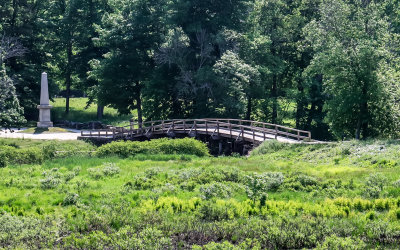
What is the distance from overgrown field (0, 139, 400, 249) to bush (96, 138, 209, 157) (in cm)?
427

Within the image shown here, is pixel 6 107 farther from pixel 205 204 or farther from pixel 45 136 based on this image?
pixel 205 204

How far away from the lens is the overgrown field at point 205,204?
42.8ft

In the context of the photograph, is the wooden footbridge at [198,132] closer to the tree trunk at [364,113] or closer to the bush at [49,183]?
the tree trunk at [364,113]

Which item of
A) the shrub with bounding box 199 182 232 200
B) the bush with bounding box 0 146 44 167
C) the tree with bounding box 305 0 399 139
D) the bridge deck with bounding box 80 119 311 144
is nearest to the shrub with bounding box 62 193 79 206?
the shrub with bounding box 199 182 232 200

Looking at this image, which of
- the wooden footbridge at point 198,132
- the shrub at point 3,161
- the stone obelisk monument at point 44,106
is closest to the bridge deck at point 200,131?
the wooden footbridge at point 198,132

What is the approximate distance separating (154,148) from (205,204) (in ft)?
53.1

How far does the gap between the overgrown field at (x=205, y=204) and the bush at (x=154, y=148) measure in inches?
168

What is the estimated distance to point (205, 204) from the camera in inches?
615

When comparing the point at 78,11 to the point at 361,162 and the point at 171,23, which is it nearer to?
the point at 171,23

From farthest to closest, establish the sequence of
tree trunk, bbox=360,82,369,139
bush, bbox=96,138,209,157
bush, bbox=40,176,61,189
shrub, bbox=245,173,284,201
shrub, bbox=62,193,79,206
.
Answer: tree trunk, bbox=360,82,369,139 < bush, bbox=96,138,209,157 < bush, bbox=40,176,61,189 < shrub, bbox=62,193,79,206 < shrub, bbox=245,173,284,201

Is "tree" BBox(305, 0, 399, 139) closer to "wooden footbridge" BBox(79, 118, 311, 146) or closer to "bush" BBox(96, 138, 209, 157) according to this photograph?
"wooden footbridge" BBox(79, 118, 311, 146)

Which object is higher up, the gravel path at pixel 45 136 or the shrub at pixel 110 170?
the gravel path at pixel 45 136

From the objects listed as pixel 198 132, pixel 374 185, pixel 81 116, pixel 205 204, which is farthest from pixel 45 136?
pixel 374 185

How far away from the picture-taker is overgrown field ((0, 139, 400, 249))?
514 inches
